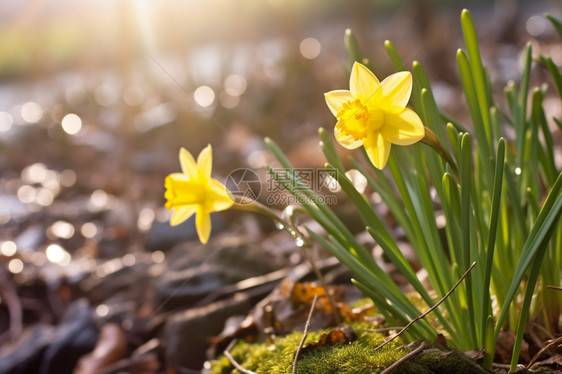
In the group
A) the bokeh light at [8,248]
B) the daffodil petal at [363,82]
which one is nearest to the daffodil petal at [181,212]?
the daffodil petal at [363,82]

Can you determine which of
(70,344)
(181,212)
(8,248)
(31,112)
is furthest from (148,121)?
(181,212)

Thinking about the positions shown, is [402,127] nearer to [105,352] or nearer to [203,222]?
[203,222]

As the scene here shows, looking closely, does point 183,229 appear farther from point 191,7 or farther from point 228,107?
point 191,7

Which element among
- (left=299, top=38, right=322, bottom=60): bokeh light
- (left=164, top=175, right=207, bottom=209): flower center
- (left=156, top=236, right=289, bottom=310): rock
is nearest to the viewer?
(left=164, top=175, right=207, bottom=209): flower center

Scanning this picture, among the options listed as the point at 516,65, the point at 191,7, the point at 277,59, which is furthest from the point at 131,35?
the point at 516,65

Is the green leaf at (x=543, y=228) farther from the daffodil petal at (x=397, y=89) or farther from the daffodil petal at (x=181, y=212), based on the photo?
the daffodil petal at (x=181, y=212)

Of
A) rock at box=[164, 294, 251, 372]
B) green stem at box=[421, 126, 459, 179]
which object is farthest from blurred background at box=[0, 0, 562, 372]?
green stem at box=[421, 126, 459, 179]

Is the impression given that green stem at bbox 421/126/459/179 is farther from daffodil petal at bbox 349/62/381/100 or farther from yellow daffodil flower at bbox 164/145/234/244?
yellow daffodil flower at bbox 164/145/234/244
